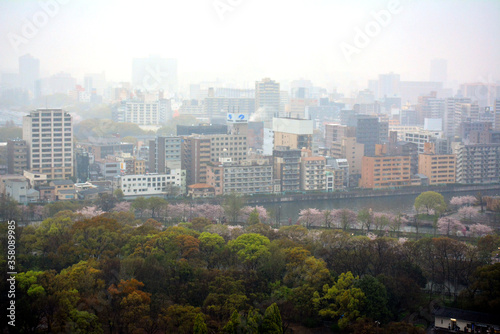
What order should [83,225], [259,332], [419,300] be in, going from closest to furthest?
1. [259,332]
2. [419,300]
3. [83,225]

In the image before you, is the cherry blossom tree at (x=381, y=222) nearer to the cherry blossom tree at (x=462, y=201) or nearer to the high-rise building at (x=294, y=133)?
the cherry blossom tree at (x=462, y=201)

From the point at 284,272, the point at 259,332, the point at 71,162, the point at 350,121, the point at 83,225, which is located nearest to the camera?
the point at 259,332

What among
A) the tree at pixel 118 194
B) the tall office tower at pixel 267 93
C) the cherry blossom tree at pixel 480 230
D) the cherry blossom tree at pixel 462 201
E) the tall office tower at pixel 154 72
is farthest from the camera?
the tall office tower at pixel 154 72

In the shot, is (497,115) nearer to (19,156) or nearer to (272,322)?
(19,156)

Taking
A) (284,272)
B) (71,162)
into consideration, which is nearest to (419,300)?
(284,272)

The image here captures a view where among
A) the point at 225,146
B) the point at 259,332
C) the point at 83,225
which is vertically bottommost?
the point at 259,332

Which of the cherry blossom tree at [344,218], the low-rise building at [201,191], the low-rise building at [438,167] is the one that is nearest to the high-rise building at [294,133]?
the low-rise building at [438,167]

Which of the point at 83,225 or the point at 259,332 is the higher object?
the point at 83,225

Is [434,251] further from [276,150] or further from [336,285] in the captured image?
[276,150]
